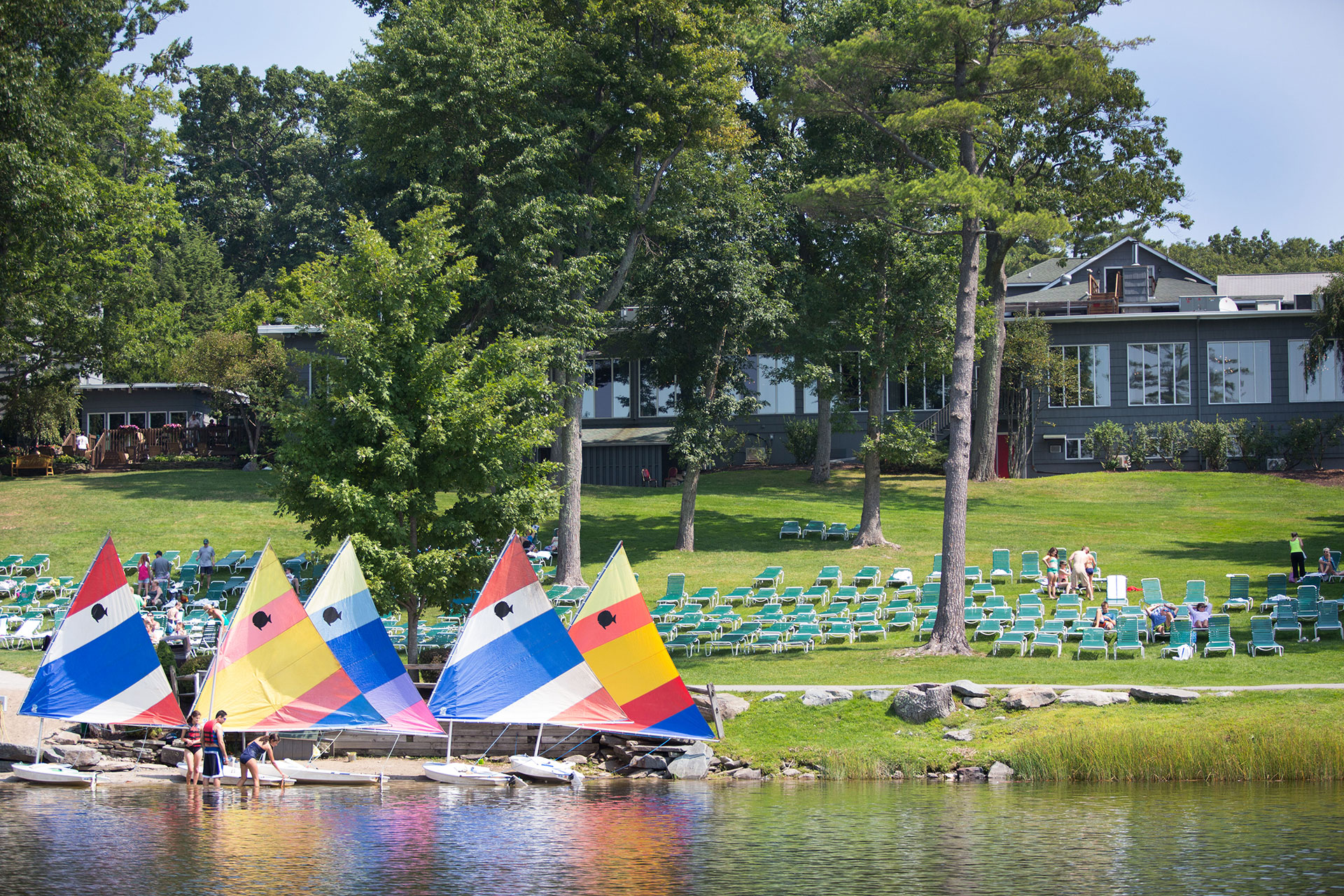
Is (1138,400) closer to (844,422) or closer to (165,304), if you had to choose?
(844,422)

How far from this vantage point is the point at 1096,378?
155ft

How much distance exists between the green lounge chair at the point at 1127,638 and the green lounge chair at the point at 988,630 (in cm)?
212

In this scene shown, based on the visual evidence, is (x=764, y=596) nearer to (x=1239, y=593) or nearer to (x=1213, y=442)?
(x=1239, y=593)

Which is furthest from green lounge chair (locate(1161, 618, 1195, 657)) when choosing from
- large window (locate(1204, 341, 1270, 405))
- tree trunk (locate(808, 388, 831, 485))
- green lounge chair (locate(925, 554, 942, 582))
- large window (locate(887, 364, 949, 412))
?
large window (locate(1204, 341, 1270, 405))

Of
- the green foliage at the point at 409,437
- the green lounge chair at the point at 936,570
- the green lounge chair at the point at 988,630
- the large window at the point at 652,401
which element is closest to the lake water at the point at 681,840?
the green foliage at the point at 409,437

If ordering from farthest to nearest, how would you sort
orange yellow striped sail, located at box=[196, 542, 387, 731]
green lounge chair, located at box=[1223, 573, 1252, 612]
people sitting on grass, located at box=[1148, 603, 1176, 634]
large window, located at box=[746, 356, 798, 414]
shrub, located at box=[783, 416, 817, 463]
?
large window, located at box=[746, 356, 798, 414]
shrub, located at box=[783, 416, 817, 463]
green lounge chair, located at box=[1223, 573, 1252, 612]
people sitting on grass, located at box=[1148, 603, 1176, 634]
orange yellow striped sail, located at box=[196, 542, 387, 731]

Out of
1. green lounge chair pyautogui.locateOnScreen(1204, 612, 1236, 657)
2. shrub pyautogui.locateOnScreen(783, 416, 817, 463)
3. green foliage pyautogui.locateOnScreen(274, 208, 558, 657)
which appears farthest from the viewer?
shrub pyautogui.locateOnScreen(783, 416, 817, 463)

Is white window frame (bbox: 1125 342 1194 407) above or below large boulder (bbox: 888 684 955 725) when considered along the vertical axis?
above

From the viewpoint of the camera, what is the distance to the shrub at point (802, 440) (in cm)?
4797

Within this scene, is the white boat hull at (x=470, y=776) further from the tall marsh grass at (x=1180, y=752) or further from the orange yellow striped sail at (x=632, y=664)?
the tall marsh grass at (x=1180, y=752)

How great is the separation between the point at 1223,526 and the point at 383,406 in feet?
86.4

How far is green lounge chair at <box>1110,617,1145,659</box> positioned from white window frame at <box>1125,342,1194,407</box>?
27082 mm

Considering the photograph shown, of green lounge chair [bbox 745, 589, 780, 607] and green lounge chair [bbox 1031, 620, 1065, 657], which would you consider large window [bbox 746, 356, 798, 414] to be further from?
green lounge chair [bbox 1031, 620, 1065, 657]

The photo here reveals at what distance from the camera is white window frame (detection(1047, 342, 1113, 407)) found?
47.1 meters
